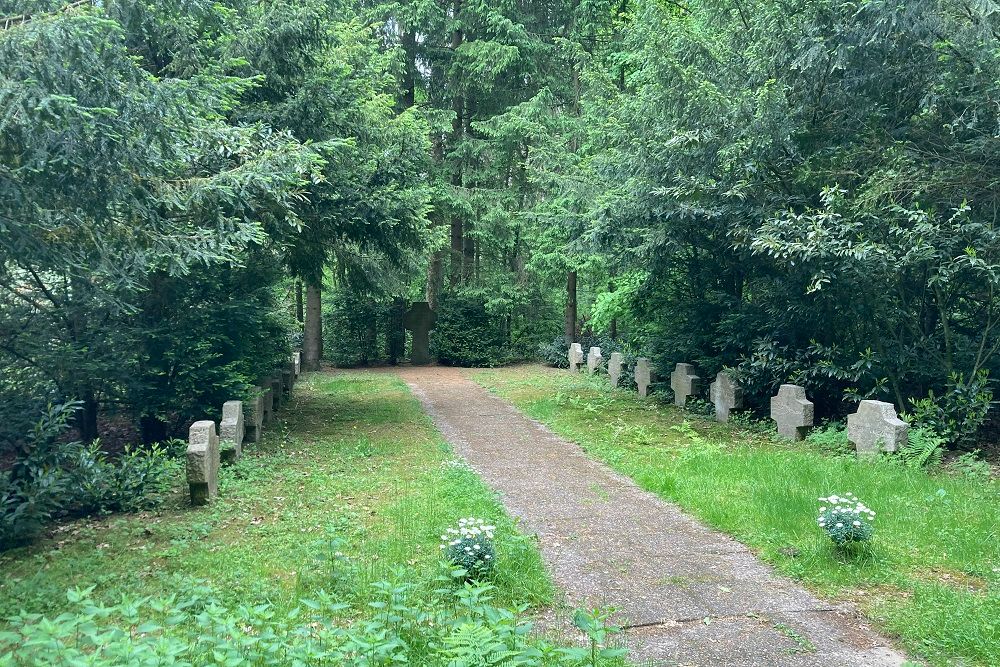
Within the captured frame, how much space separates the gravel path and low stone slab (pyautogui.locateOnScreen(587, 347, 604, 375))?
30.8 feet

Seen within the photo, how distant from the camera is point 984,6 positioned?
7531 millimetres

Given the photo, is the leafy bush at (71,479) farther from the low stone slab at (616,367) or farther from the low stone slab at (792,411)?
the low stone slab at (616,367)

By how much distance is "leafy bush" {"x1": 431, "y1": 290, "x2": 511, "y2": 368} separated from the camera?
21797 mm

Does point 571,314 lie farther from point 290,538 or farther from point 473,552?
point 473,552

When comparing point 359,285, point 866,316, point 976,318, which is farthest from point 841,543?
point 359,285

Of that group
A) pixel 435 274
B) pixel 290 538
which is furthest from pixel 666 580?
pixel 435 274

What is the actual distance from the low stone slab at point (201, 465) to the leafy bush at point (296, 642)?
3.15 metres

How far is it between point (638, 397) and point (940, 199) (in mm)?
6590

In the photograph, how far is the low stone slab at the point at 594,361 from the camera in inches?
705

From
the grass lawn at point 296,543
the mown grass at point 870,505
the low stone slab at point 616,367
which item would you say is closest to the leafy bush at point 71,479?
the grass lawn at point 296,543

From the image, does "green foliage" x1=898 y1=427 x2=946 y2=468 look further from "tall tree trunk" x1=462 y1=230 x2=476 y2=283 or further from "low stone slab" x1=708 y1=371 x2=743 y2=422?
"tall tree trunk" x1=462 y1=230 x2=476 y2=283

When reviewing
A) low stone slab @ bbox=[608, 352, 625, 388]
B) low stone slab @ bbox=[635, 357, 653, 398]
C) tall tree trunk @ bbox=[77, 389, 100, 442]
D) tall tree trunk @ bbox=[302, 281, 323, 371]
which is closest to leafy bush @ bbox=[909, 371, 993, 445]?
low stone slab @ bbox=[635, 357, 653, 398]

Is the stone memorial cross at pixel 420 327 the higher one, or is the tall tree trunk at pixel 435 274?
the tall tree trunk at pixel 435 274

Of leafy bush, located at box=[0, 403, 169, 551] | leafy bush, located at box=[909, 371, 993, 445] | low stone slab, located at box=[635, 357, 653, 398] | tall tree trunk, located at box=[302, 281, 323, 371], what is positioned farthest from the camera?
tall tree trunk, located at box=[302, 281, 323, 371]
